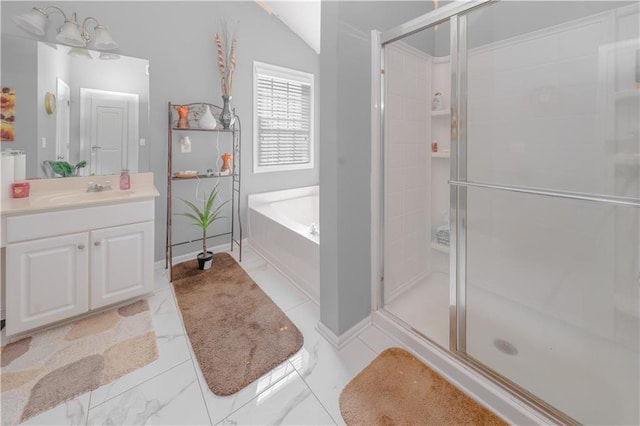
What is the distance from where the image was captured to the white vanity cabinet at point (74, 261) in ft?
5.55

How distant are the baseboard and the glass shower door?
0.59 m

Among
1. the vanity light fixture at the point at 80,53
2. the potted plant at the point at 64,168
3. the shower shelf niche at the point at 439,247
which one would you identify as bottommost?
the shower shelf niche at the point at 439,247

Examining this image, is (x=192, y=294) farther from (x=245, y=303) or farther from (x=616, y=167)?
(x=616, y=167)

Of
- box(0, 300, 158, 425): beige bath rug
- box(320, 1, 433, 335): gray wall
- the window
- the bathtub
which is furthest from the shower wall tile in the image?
the window

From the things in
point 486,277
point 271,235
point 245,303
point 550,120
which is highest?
point 550,120

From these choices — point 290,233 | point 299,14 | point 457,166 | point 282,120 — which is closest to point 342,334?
point 290,233

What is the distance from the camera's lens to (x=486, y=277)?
6.29ft

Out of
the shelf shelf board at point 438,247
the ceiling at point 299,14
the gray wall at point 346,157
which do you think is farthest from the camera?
the ceiling at point 299,14

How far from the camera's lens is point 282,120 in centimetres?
366

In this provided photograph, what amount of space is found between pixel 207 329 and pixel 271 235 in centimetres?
114

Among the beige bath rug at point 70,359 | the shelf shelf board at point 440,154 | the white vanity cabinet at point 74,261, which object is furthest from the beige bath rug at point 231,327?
the shelf shelf board at point 440,154

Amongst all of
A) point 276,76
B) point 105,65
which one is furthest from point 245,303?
point 276,76

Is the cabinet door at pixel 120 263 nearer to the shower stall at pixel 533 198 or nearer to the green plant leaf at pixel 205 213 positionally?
the green plant leaf at pixel 205 213

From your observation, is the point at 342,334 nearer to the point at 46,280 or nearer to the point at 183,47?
the point at 46,280
